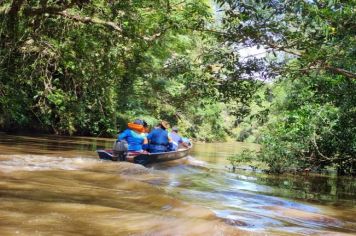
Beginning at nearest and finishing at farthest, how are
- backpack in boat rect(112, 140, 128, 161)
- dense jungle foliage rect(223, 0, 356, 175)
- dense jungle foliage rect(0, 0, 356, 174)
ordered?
dense jungle foliage rect(223, 0, 356, 175) < dense jungle foliage rect(0, 0, 356, 174) < backpack in boat rect(112, 140, 128, 161)

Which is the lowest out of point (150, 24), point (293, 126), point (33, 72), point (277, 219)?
point (277, 219)

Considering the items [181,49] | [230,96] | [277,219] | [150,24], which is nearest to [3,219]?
[277,219]

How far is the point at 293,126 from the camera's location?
1373cm

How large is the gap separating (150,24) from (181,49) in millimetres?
8566

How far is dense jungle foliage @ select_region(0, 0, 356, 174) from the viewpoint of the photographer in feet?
25.5

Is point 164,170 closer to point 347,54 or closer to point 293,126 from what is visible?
point 293,126

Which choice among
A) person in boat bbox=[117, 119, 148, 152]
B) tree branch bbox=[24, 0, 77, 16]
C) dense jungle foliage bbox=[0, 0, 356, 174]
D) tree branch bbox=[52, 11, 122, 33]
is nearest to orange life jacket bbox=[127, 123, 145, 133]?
person in boat bbox=[117, 119, 148, 152]

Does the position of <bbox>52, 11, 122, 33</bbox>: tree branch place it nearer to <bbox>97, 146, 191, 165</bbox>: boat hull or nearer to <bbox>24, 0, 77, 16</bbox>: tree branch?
<bbox>24, 0, 77, 16</bbox>: tree branch

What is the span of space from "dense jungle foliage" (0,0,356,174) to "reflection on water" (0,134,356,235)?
5.56 feet

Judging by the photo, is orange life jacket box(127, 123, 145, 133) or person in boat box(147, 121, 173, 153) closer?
orange life jacket box(127, 123, 145, 133)

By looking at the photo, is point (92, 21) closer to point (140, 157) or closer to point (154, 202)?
point (140, 157)

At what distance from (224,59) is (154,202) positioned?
348 cm

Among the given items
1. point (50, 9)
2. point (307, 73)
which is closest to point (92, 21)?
point (50, 9)

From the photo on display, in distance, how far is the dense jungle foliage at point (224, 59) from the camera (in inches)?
306
